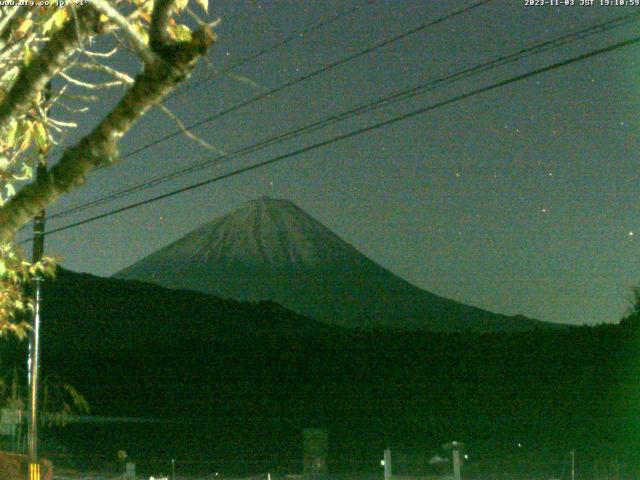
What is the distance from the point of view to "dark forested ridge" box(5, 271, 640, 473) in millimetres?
39219

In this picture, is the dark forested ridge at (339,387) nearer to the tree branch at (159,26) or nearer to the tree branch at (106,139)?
the tree branch at (106,139)

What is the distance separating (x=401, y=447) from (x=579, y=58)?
31363 mm

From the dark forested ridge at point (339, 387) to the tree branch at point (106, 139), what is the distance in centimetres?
2701

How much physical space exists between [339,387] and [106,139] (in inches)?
1954

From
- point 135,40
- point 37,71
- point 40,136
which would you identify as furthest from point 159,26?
point 40,136

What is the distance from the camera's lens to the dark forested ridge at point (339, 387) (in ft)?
129

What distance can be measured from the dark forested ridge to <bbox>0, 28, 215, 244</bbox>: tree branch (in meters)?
27.0

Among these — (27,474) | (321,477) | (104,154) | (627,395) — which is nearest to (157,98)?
(104,154)

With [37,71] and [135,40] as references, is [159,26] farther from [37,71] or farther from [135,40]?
[37,71]

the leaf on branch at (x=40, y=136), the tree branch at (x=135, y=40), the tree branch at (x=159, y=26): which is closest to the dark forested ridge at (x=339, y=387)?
the leaf on branch at (x=40, y=136)

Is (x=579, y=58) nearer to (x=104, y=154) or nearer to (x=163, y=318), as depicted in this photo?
(x=104, y=154)

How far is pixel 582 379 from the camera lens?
44.7m

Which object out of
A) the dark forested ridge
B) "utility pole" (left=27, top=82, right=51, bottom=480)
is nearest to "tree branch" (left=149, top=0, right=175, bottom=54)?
"utility pole" (left=27, top=82, right=51, bottom=480)

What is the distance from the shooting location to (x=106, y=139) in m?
4.31
